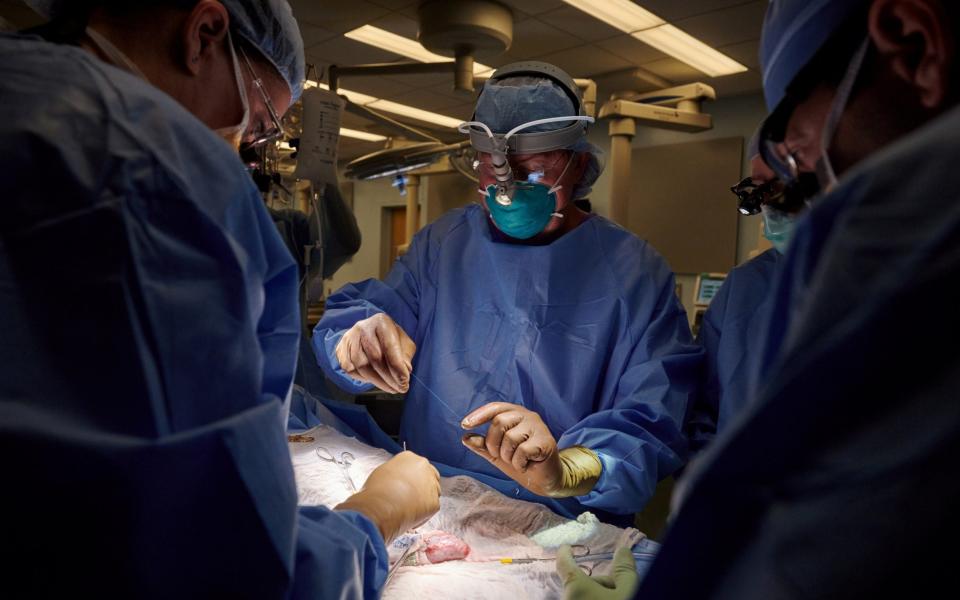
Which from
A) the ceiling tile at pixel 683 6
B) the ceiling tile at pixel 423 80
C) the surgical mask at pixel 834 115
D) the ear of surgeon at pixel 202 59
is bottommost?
the surgical mask at pixel 834 115

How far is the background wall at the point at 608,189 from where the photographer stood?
20.0 ft

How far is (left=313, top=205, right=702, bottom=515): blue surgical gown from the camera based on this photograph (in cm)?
156

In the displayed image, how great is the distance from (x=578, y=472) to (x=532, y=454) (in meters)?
0.14

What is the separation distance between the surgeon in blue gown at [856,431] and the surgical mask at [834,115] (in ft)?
0.62

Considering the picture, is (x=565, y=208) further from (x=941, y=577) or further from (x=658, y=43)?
(x=658, y=43)

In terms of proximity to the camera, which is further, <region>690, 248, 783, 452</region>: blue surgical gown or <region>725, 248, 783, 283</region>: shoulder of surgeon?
<region>725, 248, 783, 283</region>: shoulder of surgeon

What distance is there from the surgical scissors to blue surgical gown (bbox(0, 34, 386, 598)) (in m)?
0.99

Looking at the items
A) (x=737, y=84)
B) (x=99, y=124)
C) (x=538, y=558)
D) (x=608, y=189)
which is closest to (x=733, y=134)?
(x=737, y=84)

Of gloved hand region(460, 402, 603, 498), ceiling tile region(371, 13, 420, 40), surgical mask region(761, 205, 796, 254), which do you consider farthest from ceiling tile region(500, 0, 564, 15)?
gloved hand region(460, 402, 603, 498)

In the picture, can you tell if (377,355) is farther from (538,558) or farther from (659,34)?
(659,34)

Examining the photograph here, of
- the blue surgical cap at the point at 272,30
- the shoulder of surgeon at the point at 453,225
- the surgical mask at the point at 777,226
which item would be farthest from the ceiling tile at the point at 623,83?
the blue surgical cap at the point at 272,30

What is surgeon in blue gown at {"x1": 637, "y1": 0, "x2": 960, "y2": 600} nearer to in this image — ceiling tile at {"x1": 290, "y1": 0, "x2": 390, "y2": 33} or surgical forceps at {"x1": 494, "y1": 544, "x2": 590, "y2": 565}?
surgical forceps at {"x1": 494, "y1": 544, "x2": 590, "y2": 565}

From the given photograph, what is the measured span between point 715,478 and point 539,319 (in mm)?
1354

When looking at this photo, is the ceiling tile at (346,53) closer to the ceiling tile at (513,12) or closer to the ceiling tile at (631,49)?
the ceiling tile at (513,12)
